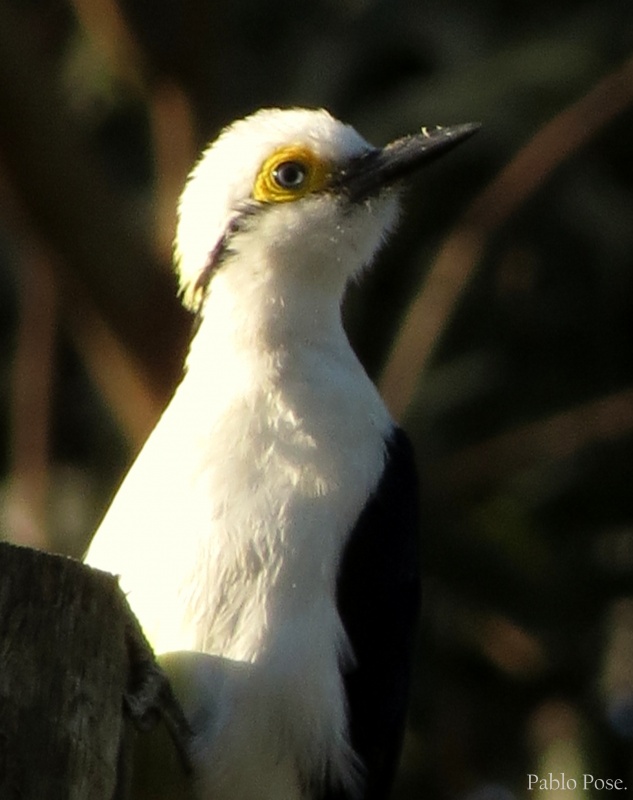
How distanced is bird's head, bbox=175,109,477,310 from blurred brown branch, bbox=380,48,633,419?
2696 mm

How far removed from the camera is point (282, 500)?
6.23 metres

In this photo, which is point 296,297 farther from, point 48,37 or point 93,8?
point 48,37

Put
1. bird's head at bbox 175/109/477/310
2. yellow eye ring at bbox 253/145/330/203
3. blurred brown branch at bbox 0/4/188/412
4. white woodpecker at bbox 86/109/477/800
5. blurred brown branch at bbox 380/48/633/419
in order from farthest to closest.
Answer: blurred brown branch at bbox 380/48/633/419, blurred brown branch at bbox 0/4/188/412, yellow eye ring at bbox 253/145/330/203, bird's head at bbox 175/109/477/310, white woodpecker at bbox 86/109/477/800

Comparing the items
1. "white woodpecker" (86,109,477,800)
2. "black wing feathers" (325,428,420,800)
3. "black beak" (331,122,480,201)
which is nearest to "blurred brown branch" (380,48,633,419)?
"black beak" (331,122,480,201)

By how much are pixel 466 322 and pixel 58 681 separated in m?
7.53

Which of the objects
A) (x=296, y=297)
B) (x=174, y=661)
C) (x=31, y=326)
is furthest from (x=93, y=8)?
(x=174, y=661)

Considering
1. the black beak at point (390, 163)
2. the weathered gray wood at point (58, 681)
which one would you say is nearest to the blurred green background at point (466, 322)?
the black beak at point (390, 163)

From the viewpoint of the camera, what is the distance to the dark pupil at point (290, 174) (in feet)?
24.1

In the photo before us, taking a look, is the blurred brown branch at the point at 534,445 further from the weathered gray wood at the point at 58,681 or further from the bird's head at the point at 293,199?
the weathered gray wood at the point at 58,681

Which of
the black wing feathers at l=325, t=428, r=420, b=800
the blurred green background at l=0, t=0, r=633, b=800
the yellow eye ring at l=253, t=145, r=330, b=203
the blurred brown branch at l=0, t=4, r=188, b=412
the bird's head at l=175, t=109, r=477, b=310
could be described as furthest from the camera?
the blurred green background at l=0, t=0, r=633, b=800

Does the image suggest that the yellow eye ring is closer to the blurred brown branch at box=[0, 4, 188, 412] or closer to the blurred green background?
the blurred brown branch at box=[0, 4, 188, 412]

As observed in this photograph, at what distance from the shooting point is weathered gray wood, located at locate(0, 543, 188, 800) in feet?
15.0

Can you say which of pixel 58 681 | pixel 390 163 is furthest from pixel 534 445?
pixel 58 681

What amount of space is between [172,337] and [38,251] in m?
0.83
